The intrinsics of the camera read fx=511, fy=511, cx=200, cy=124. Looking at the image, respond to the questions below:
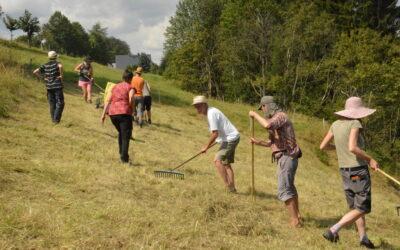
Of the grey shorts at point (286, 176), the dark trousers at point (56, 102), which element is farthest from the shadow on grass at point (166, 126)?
the grey shorts at point (286, 176)

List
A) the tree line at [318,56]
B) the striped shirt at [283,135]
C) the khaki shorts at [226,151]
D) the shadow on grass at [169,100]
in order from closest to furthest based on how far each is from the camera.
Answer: the striped shirt at [283,135]
the khaki shorts at [226,151]
the shadow on grass at [169,100]
the tree line at [318,56]

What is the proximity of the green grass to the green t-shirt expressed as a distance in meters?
1.16

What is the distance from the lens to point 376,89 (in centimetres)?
3127

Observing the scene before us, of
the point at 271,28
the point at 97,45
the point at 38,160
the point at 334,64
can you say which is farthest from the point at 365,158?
the point at 97,45

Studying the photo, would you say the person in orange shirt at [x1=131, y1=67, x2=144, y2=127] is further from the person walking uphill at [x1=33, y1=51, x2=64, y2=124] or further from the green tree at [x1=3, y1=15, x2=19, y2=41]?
the green tree at [x1=3, y1=15, x2=19, y2=41]

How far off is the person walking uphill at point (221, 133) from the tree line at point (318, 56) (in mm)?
22227

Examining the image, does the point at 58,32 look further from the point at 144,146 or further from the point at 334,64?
the point at 144,146

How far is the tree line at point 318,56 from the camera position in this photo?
105ft

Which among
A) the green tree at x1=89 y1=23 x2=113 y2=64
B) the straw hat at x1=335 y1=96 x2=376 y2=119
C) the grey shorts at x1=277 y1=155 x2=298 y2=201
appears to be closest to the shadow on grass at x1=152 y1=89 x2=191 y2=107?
the grey shorts at x1=277 y1=155 x2=298 y2=201

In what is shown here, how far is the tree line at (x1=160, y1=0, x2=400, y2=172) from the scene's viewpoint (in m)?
31.9

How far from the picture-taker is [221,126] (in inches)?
356

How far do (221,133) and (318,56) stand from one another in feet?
113

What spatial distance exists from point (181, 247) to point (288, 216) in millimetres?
3136

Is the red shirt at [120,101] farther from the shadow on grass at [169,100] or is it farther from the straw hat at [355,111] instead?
the shadow on grass at [169,100]
